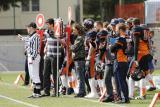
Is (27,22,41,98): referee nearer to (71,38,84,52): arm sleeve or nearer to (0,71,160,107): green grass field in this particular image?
(0,71,160,107): green grass field

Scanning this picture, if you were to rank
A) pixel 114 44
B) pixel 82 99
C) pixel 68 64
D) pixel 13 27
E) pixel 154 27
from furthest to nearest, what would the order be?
pixel 13 27
pixel 154 27
pixel 68 64
pixel 82 99
pixel 114 44

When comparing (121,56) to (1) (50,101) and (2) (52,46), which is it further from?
(2) (52,46)

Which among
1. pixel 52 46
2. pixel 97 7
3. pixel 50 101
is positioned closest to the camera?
pixel 50 101

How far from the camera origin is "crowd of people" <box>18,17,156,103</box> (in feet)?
53.3

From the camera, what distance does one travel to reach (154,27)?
1256 inches

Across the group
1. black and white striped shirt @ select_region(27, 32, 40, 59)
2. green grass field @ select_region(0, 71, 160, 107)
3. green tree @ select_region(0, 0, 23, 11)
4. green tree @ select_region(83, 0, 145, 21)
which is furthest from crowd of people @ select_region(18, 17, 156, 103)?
green tree @ select_region(83, 0, 145, 21)

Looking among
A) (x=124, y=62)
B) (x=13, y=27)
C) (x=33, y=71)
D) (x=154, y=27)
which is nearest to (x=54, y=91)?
(x=33, y=71)

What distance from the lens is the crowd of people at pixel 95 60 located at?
16.2m

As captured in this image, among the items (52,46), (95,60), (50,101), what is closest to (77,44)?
(95,60)

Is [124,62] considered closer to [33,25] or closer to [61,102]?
[61,102]

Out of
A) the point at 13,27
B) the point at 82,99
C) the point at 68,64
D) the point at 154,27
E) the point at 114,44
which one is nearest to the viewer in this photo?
the point at 114,44

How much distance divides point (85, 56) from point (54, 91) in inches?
53.9

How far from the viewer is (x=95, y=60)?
17.6 metres

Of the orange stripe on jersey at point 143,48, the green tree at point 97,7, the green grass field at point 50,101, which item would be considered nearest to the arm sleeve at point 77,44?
the green grass field at point 50,101
